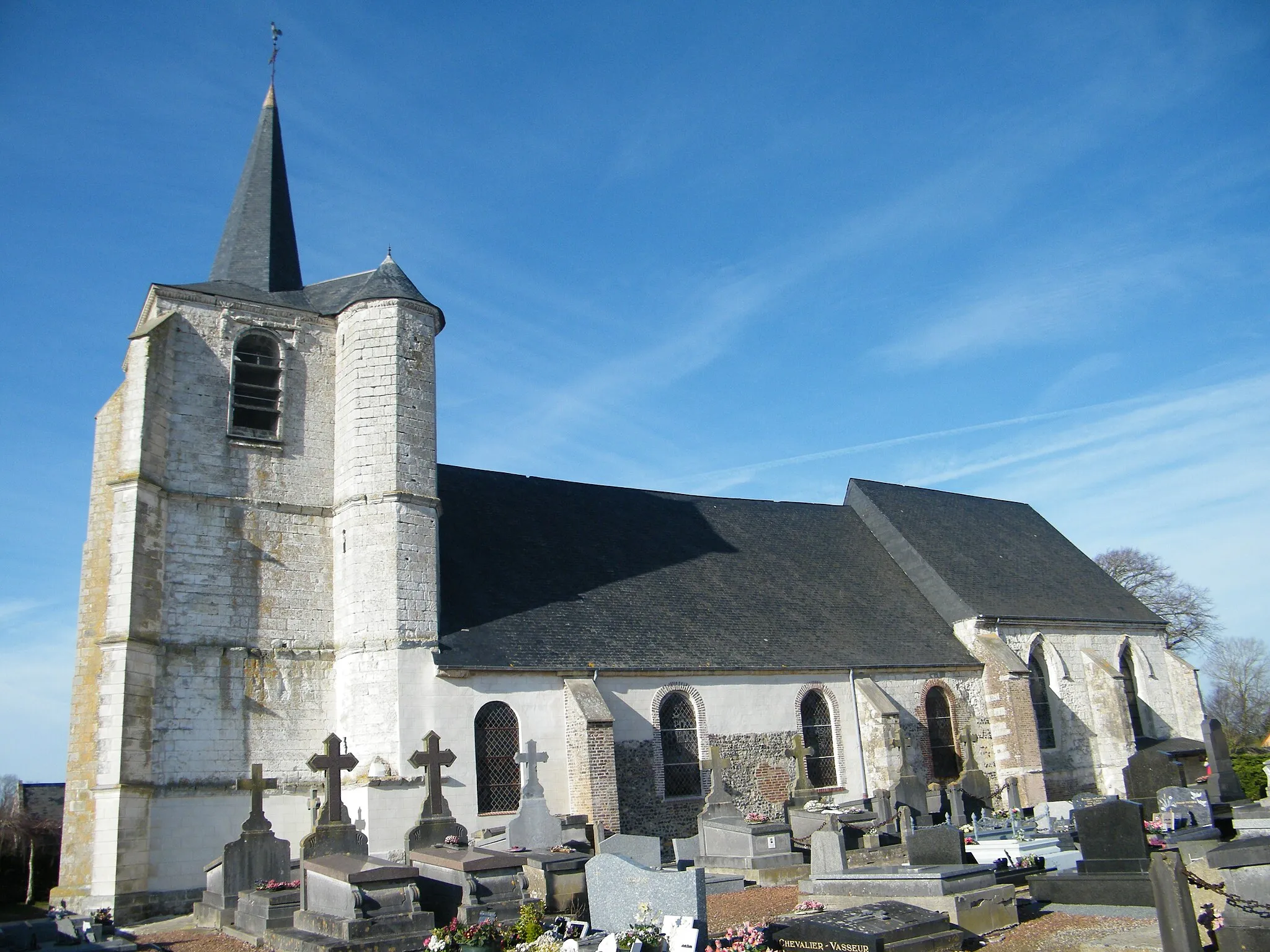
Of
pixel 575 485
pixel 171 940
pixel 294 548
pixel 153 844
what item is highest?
pixel 575 485

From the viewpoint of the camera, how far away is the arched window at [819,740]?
736 inches

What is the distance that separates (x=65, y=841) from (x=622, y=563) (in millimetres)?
10240

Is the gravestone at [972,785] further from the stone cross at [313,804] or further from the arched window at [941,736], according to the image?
the stone cross at [313,804]

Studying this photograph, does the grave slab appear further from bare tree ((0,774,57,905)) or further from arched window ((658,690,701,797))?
bare tree ((0,774,57,905))

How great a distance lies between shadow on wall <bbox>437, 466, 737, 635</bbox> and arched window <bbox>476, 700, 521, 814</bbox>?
1.54 metres

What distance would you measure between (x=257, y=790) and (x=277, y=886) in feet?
7.40

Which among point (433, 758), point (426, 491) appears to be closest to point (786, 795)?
point (433, 758)

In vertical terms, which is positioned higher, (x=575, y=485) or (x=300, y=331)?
(x=300, y=331)

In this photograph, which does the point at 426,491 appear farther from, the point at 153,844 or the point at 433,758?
the point at 153,844

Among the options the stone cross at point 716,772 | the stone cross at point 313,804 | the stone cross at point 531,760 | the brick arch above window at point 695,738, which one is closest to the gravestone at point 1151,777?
the stone cross at point 716,772

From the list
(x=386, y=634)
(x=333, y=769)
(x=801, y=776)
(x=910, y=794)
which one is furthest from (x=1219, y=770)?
(x=386, y=634)

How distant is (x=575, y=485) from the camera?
22.2 metres

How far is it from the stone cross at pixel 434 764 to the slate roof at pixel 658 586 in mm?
1508

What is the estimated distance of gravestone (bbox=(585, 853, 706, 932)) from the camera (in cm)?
819
